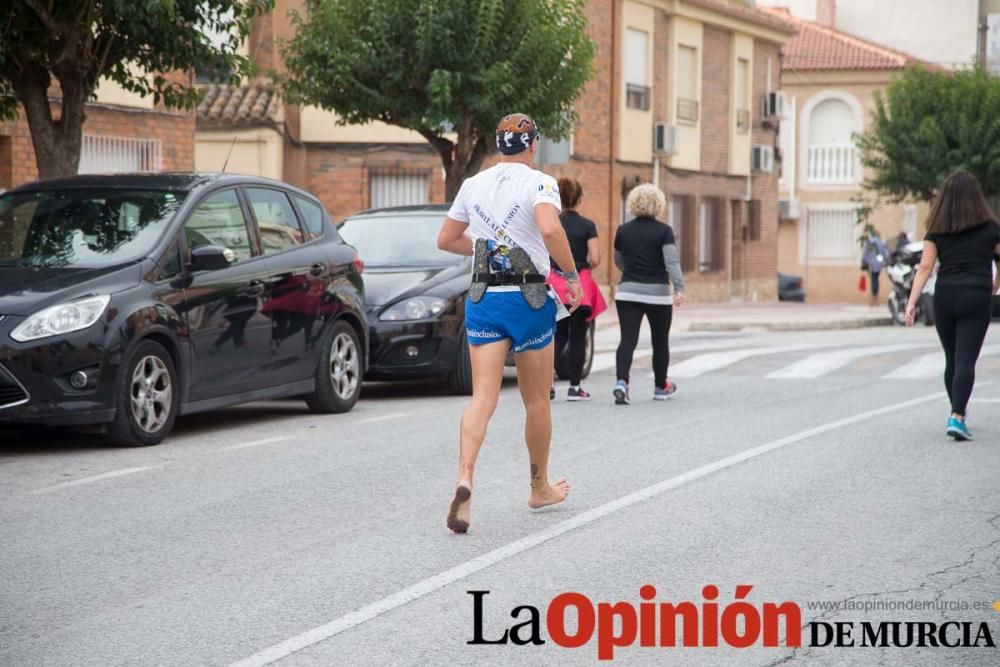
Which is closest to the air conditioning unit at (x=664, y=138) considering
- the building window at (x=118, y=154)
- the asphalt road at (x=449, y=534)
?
the building window at (x=118, y=154)

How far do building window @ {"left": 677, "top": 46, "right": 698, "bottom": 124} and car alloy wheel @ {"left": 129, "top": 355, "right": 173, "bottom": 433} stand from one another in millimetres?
27620

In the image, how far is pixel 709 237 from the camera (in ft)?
130

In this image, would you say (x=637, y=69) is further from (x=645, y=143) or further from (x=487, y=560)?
(x=487, y=560)

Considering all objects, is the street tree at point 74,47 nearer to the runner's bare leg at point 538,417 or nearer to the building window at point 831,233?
the runner's bare leg at point 538,417

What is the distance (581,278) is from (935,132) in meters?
25.0

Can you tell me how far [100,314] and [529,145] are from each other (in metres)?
3.49

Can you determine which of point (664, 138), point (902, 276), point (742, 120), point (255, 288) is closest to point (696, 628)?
point (255, 288)

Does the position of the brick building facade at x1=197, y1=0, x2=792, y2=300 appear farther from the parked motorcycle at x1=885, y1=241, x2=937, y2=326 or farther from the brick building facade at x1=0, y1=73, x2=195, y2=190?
the parked motorcycle at x1=885, y1=241, x2=937, y2=326

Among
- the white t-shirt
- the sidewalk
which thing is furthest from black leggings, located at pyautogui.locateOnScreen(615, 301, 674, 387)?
the sidewalk

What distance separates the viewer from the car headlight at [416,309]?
13.6 meters

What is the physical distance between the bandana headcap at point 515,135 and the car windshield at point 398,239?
6.66 metres

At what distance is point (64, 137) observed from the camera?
13562mm

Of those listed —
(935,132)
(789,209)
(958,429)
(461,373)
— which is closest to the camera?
(958,429)

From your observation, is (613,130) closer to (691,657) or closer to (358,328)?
(358,328)
